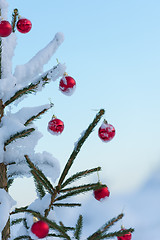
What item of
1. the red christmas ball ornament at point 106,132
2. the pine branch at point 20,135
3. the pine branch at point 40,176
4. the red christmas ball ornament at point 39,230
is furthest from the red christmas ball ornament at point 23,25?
the red christmas ball ornament at point 39,230

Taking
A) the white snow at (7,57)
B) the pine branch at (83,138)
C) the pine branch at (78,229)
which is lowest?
the pine branch at (78,229)

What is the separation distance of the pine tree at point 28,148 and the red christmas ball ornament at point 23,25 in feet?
0.47

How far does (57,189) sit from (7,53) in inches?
73.3

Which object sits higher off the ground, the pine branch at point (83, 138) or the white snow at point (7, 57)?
the white snow at point (7, 57)

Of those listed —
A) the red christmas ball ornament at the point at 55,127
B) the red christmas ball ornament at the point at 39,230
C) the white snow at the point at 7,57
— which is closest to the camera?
the red christmas ball ornament at the point at 39,230

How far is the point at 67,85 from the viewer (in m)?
3.52

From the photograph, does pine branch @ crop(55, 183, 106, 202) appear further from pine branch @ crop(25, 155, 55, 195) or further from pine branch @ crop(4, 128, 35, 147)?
pine branch @ crop(4, 128, 35, 147)

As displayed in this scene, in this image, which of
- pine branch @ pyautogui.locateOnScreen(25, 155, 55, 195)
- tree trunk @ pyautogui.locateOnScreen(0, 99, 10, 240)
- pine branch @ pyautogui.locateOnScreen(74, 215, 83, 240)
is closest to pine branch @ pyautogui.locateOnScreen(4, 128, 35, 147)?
tree trunk @ pyautogui.locateOnScreen(0, 99, 10, 240)

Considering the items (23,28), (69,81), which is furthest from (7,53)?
(69,81)

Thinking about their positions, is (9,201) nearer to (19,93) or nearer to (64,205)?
(64,205)

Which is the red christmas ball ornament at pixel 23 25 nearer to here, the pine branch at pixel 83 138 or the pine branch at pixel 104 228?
the pine branch at pixel 83 138

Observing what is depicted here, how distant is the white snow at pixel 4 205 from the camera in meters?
2.88

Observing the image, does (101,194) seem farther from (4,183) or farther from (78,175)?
(4,183)

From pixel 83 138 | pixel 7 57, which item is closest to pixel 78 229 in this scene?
pixel 83 138
